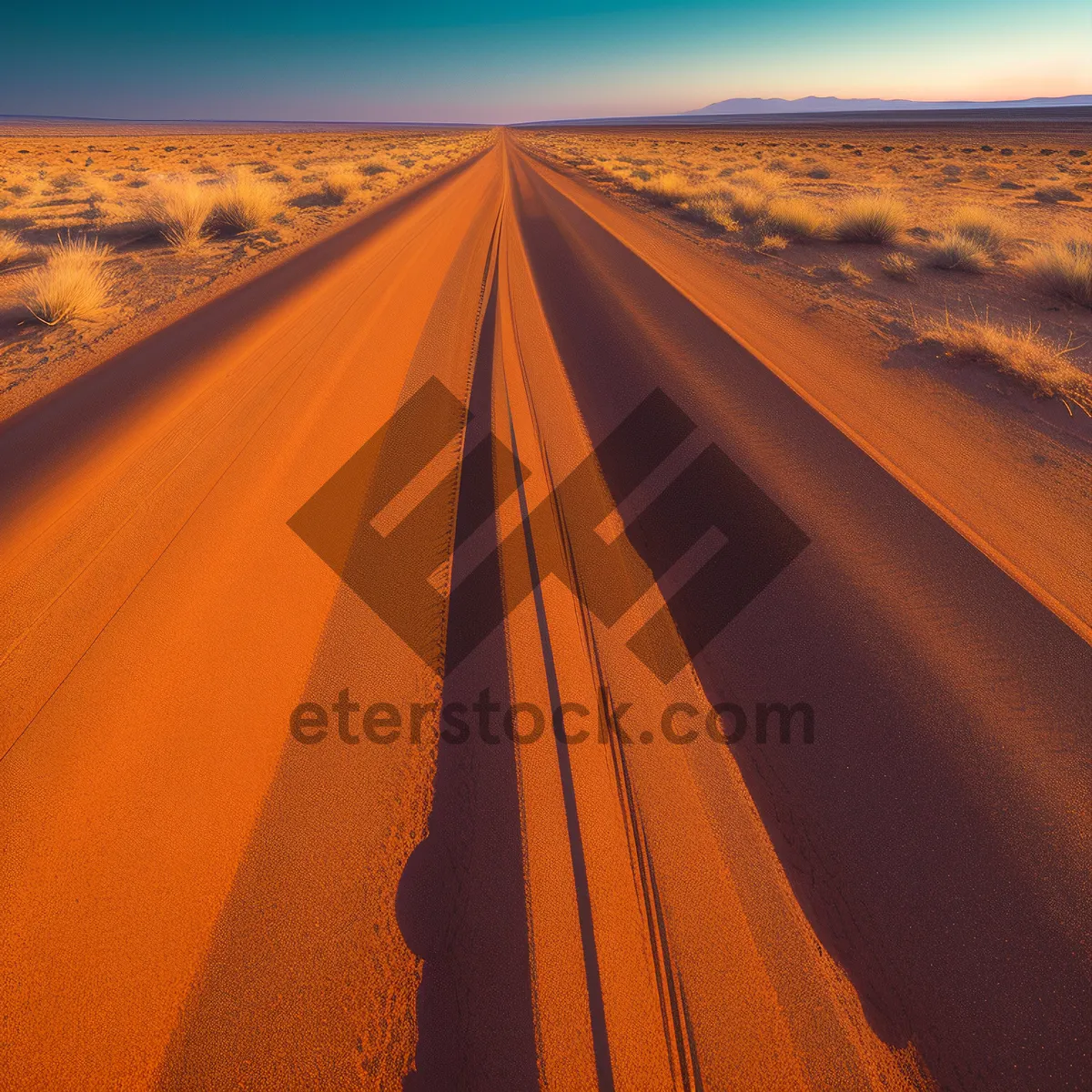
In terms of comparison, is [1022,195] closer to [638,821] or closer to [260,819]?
[638,821]

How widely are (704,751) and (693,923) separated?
2.42 ft

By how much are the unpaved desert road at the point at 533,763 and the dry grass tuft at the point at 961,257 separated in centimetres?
630

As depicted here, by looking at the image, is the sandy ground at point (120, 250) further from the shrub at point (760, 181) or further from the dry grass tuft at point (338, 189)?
the shrub at point (760, 181)

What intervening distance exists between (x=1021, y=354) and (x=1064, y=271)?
340cm

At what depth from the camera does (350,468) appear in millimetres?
4426

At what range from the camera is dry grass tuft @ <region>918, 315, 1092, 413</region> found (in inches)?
205

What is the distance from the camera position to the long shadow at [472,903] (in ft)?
5.58

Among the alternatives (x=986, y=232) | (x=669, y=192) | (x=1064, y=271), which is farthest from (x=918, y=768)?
(x=669, y=192)

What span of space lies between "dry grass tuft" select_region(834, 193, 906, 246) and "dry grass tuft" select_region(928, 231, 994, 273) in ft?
5.30

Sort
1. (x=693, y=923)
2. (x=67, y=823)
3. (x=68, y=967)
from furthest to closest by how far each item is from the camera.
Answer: (x=67, y=823)
(x=693, y=923)
(x=68, y=967)

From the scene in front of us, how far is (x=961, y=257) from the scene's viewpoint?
346 inches

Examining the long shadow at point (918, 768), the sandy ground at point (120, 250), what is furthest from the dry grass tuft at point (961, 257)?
the sandy ground at point (120, 250)

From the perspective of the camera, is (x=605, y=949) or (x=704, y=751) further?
(x=704, y=751)

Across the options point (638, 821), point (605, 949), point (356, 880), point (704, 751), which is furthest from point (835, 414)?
point (356, 880)
